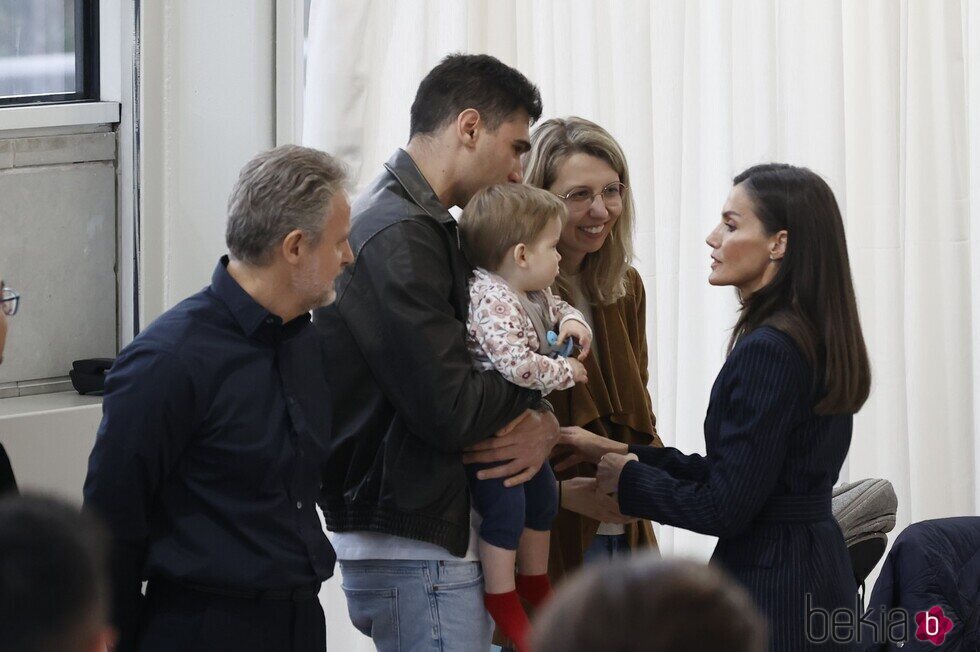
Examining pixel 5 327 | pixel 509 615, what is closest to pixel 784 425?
pixel 509 615

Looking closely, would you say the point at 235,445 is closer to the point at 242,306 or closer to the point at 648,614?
the point at 242,306

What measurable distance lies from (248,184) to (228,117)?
147 centimetres

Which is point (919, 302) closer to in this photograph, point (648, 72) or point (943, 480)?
point (943, 480)

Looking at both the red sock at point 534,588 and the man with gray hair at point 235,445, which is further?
the red sock at point 534,588

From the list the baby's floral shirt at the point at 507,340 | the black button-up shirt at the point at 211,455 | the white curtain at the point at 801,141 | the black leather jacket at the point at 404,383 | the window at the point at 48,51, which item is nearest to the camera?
the black button-up shirt at the point at 211,455

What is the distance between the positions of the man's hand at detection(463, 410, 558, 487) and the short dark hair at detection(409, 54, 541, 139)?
550 mm

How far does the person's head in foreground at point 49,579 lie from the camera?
0.90 m

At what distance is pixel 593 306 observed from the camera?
2541mm

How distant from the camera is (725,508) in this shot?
2137mm

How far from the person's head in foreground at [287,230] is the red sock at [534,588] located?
29.7 inches

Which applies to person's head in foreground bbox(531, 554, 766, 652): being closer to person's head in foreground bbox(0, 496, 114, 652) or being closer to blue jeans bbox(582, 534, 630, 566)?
person's head in foreground bbox(0, 496, 114, 652)

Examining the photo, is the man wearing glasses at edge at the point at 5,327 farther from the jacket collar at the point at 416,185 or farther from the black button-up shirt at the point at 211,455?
the jacket collar at the point at 416,185

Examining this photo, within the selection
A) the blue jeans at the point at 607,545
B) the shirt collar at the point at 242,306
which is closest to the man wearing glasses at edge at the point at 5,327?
the shirt collar at the point at 242,306

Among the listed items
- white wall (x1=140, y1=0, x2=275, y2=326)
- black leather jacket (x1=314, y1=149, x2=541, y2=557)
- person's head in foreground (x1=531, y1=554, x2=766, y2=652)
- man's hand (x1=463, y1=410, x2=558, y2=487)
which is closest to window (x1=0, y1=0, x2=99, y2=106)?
white wall (x1=140, y1=0, x2=275, y2=326)
